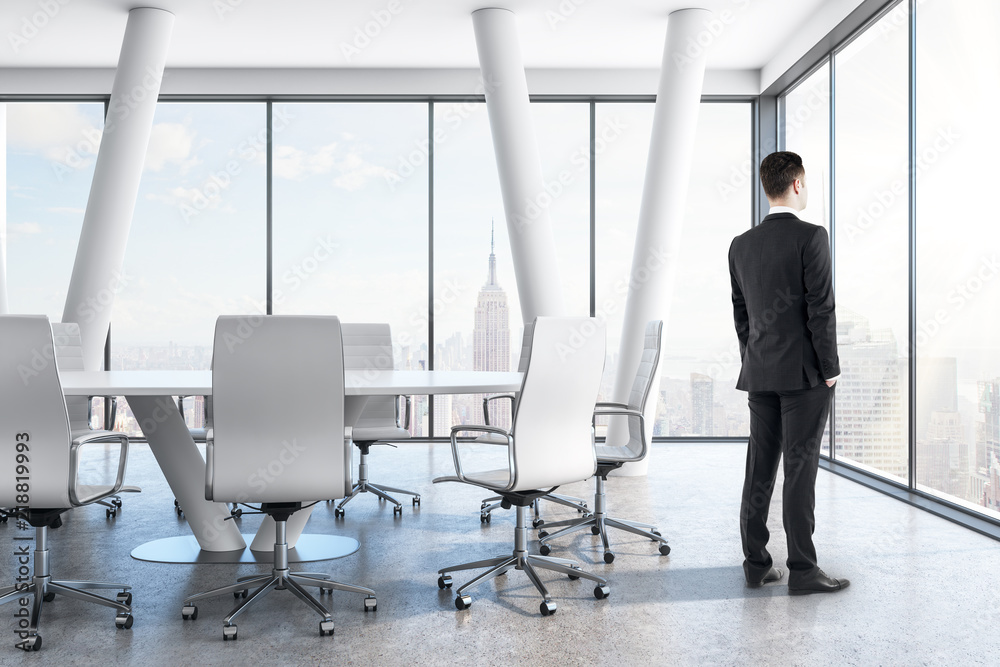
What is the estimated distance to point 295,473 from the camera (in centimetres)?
268

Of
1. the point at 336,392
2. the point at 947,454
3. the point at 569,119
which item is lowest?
the point at 947,454

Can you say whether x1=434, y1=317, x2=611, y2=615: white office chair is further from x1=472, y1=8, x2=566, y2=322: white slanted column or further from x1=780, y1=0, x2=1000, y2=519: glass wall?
x1=472, y1=8, x2=566, y2=322: white slanted column

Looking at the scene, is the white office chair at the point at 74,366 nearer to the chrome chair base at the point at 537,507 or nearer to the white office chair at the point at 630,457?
the chrome chair base at the point at 537,507

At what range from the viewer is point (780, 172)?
3.19m

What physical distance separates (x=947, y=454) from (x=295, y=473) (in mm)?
4116

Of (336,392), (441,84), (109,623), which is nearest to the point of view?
(336,392)

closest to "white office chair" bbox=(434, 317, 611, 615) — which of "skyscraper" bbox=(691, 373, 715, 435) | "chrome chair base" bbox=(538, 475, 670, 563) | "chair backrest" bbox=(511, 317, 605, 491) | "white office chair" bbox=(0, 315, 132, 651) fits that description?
"chair backrest" bbox=(511, 317, 605, 491)

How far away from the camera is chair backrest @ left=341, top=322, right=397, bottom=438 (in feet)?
16.8

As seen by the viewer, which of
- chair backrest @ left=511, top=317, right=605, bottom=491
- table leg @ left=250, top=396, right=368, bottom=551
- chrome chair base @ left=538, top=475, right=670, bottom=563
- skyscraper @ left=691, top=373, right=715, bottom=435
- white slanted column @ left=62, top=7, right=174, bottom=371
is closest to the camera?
chair backrest @ left=511, top=317, right=605, bottom=491

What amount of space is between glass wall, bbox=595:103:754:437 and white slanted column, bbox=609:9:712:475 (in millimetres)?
1317

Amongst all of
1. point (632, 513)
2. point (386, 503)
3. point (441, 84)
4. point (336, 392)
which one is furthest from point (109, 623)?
point (441, 84)

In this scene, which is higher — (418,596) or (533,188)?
(533,188)

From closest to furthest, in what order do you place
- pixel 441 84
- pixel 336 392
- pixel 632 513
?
pixel 336 392
pixel 632 513
pixel 441 84

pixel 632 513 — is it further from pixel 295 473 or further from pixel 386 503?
pixel 295 473
